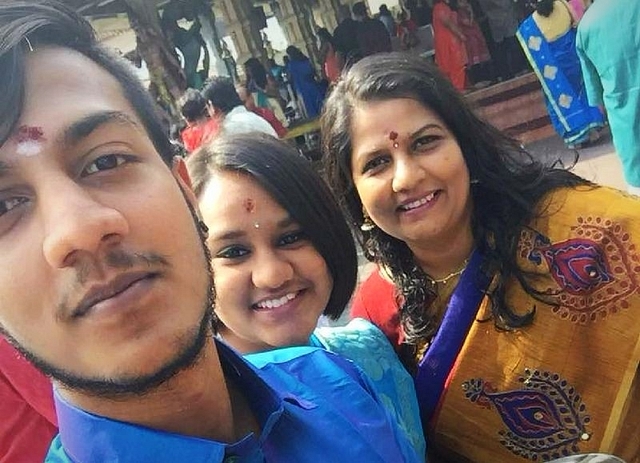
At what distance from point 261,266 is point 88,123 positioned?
20.5 inches

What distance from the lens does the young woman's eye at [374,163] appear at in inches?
56.0

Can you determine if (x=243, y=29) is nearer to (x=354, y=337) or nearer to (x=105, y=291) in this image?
(x=354, y=337)

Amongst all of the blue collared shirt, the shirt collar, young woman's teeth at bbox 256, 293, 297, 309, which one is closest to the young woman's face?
young woman's teeth at bbox 256, 293, 297, 309

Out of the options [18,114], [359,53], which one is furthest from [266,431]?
[359,53]

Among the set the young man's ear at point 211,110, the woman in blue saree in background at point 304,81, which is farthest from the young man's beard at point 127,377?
the woman in blue saree in background at point 304,81

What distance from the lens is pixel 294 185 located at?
1.31 m

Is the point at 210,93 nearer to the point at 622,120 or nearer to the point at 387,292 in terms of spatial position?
the point at 622,120

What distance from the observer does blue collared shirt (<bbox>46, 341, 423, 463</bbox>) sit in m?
0.77

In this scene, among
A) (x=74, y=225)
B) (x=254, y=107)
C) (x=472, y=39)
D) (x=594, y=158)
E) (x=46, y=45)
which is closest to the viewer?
(x=74, y=225)

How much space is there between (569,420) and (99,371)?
1.00 meters

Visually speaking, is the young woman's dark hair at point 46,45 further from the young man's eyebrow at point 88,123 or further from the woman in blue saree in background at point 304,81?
the woman in blue saree in background at point 304,81

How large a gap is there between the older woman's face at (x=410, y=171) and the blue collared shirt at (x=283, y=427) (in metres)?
0.38

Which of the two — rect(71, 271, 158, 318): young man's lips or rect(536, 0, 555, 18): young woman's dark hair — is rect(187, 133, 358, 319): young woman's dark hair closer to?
rect(71, 271, 158, 318): young man's lips

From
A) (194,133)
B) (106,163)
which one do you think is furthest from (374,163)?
(194,133)
